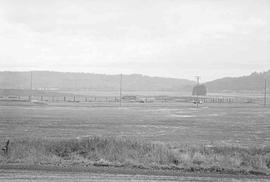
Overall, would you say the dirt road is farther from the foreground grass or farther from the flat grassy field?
the flat grassy field

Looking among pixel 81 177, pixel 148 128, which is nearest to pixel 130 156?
pixel 81 177

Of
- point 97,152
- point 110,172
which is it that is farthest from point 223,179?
point 97,152

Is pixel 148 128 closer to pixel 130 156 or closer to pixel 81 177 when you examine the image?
pixel 130 156

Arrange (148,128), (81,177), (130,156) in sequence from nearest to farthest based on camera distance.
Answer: (81,177)
(130,156)
(148,128)

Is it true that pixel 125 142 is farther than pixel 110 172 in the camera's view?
Yes

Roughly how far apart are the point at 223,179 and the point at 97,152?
5344 millimetres

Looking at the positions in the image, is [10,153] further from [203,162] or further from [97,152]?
[203,162]

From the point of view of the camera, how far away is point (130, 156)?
12.8 metres

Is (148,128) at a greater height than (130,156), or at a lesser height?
lesser

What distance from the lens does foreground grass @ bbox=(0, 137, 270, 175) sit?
11586 mm

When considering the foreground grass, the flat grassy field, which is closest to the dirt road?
the foreground grass

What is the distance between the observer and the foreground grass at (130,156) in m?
11.6

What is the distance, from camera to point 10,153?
12680 millimetres

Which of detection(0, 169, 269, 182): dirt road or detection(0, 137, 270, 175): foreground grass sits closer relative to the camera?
detection(0, 169, 269, 182): dirt road
